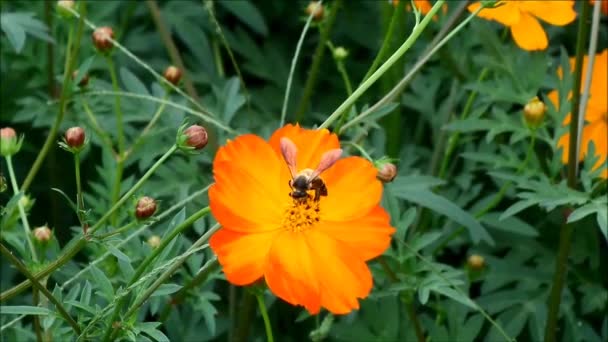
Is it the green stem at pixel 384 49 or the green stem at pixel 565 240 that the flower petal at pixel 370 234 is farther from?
the green stem at pixel 565 240

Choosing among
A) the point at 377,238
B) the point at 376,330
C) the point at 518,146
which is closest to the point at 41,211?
the point at 376,330

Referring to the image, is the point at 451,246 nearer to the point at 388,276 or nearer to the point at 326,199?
the point at 388,276

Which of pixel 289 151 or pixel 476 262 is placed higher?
pixel 289 151

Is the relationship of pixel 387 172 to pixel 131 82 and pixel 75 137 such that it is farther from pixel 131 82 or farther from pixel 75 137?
pixel 131 82

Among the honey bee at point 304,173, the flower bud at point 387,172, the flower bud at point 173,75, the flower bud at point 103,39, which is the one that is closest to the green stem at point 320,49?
the flower bud at point 173,75

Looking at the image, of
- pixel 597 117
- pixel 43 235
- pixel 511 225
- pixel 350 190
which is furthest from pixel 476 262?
pixel 43 235

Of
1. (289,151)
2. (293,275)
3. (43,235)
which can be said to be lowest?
(43,235)

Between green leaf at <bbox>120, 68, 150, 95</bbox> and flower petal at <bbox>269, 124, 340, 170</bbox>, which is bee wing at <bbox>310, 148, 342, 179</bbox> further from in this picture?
green leaf at <bbox>120, 68, 150, 95</bbox>
